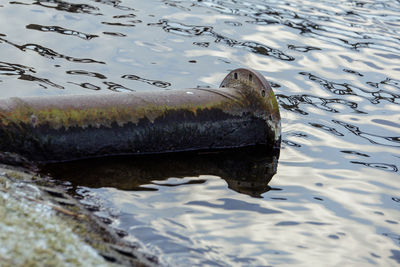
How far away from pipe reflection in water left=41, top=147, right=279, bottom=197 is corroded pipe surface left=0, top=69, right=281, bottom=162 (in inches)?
3.4

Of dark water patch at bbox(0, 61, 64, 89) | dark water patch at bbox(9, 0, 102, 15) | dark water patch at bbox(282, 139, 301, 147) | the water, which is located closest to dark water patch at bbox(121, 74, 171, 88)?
the water

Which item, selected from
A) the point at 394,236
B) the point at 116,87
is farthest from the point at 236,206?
the point at 116,87

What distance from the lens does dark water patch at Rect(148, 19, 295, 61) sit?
9.95 m

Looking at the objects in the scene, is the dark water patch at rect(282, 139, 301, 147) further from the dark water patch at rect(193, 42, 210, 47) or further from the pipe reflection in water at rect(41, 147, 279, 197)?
the dark water patch at rect(193, 42, 210, 47)

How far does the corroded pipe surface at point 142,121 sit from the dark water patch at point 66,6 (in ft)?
16.6

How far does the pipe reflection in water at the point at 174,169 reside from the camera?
5348mm

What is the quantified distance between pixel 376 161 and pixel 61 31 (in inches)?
216

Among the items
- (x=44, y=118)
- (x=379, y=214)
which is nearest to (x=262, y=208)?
(x=379, y=214)

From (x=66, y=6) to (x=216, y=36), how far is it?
2.79 meters

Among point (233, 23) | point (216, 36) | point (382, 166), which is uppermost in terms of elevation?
point (233, 23)

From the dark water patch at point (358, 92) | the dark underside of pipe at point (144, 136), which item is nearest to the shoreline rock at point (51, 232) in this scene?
the dark underside of pipe at point (144, 136)

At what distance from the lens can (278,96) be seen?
8.25 meters

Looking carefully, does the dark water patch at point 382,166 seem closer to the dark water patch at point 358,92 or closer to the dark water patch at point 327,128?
the dark water patch at point 327,128

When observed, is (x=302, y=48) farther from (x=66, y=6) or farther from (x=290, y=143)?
(x=66, y=6)
